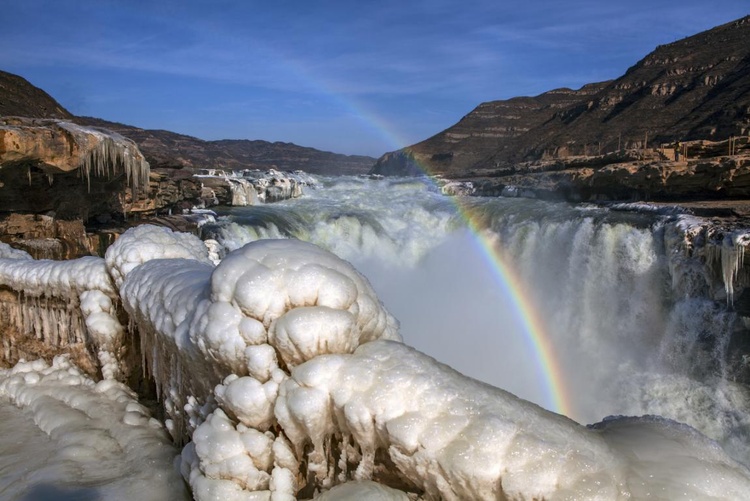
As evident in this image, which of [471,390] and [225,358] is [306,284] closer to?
[225,358]

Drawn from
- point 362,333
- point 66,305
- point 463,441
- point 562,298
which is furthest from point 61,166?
point 562,298

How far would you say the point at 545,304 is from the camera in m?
13.8

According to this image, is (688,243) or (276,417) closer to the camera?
(276,417)

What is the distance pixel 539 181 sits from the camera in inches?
900

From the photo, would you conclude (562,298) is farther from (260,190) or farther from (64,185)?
(260,190)

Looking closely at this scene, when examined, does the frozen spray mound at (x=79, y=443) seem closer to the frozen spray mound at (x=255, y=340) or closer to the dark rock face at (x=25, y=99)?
the frozen spray mound at (x=255, y=340)

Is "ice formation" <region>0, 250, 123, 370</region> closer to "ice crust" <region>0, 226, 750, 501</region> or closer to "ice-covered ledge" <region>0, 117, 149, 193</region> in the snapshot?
"ice crust" <region>0, 226, 750, 501</region>

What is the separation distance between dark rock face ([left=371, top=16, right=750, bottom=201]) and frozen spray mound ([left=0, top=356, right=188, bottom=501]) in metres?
19.4

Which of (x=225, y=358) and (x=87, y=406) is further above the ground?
(x=225, y=358)

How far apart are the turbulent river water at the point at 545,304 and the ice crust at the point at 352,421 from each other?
1424mm

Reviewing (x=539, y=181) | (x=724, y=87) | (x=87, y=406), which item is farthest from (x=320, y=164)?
(x=87, y=406)

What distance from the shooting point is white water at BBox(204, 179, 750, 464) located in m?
10.1

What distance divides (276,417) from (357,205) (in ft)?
58.4

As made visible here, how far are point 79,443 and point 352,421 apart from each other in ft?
5.93
